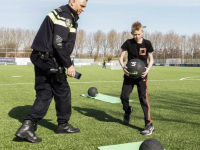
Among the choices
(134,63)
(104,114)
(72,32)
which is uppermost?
(72,32)

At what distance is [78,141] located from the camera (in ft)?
14.3

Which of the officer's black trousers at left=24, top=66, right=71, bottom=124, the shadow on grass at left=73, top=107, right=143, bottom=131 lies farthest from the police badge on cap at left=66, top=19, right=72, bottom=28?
the shadow on grass at left=73, top=107, right=143, bottom=131

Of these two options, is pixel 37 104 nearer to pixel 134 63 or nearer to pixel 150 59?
pixel 134 63

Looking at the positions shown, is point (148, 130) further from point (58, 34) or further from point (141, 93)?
point (58, 34)

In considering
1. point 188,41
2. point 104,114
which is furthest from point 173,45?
point 104,114

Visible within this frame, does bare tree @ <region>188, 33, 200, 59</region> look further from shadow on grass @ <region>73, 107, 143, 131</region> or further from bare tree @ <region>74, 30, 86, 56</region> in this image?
shadow on grass @ <region>73, 107, 143, 131</region>

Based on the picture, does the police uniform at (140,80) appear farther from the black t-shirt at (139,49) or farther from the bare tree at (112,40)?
the bare tree at (112,40)

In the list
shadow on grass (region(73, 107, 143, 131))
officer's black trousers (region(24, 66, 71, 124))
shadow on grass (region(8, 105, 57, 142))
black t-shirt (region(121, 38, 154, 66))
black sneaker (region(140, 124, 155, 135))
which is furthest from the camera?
shadow on grass (region(73, 107, 143, 131))

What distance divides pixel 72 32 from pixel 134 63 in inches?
51.6

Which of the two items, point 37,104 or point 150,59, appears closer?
point 37,104

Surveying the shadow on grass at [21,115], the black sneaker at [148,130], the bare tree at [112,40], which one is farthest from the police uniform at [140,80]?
the bare tree at [112,40]

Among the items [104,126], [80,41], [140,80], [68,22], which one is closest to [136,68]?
[140,80]

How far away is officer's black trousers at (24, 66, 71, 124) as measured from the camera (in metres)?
4.46

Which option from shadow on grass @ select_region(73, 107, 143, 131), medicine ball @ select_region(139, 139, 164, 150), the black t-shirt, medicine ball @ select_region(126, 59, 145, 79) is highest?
the black t-shirt
